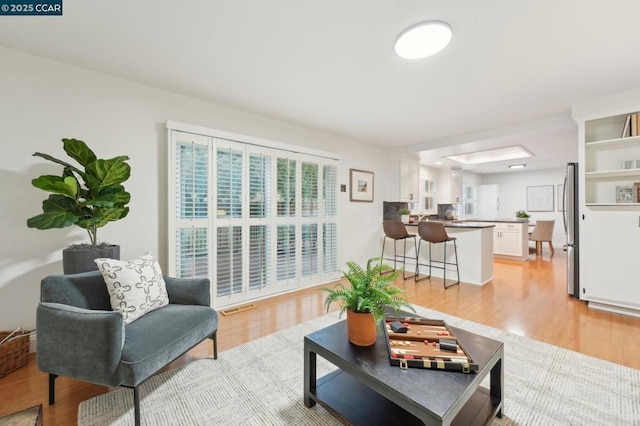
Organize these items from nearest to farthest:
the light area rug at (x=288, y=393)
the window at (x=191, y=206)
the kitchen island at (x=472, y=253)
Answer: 1. the light area rug at (x=288, y=393)
2. the window at (x=191, y=206)
3. the kitchen island at (x=472, y=253)

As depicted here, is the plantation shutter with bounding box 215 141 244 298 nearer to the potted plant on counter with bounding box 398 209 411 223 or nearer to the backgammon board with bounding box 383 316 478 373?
the backgammon board with bounding box 383 316 478 373

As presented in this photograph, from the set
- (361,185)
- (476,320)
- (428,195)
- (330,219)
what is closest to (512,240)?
(428,195)

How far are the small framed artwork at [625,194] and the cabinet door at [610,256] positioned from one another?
0.14 metres

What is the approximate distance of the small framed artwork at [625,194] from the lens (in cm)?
292

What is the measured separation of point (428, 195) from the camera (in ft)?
20.7

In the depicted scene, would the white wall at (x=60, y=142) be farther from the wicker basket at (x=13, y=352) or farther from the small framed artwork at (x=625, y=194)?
the small framed artwork at (x=625, y=194)

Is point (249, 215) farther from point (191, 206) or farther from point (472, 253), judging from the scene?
point (472, 253)

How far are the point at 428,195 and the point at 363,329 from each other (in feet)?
18.2

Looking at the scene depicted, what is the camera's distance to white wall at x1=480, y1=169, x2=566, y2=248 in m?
7.41

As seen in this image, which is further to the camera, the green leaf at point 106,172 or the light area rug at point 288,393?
the green leaf at point 106,172

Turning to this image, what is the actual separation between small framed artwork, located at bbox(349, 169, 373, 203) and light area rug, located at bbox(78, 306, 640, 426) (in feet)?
9.63

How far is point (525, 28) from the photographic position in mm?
1771

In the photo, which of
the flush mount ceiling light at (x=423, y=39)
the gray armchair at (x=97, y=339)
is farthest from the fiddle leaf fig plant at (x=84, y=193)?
the flush mount ceiling light at (x=423, y=39)

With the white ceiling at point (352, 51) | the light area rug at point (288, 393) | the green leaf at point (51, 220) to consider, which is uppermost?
the white ceiling at point (352, 51)
